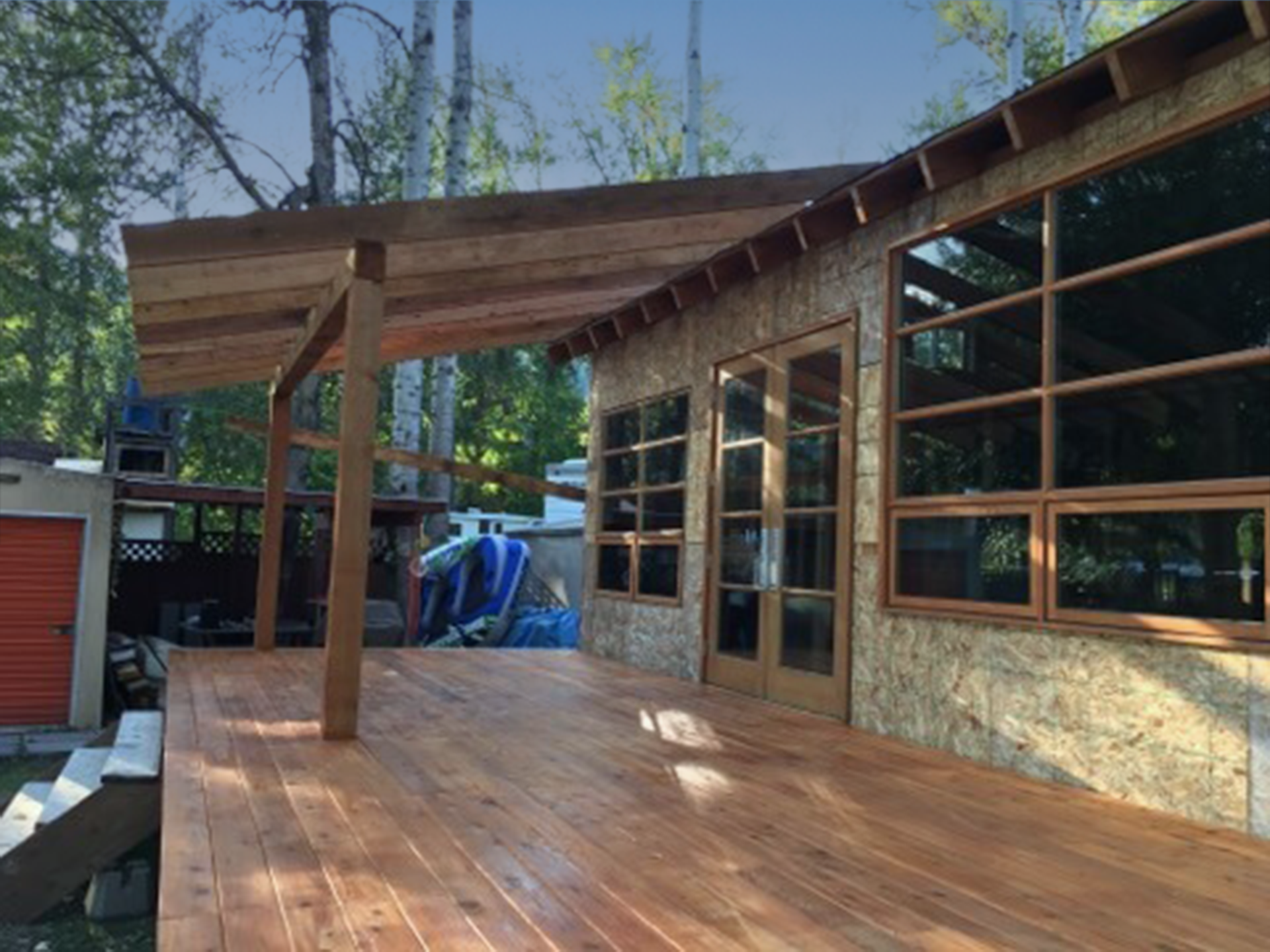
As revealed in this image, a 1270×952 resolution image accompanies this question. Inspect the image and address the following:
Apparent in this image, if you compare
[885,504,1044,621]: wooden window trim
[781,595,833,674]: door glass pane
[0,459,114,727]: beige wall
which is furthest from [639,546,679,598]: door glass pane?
[0,459,114,727]: beige wall

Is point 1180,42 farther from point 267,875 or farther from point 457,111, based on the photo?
point 457,111

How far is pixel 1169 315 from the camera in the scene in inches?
150

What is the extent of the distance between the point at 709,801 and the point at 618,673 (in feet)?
13.4

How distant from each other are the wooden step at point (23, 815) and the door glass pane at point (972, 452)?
4.53 m

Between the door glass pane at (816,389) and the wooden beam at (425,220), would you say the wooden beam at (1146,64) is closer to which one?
the door glass pane at (816,389)

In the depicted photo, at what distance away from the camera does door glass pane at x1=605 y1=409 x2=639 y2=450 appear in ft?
28.9

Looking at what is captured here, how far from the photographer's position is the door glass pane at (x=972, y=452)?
4.43 metres

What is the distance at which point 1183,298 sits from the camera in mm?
3768

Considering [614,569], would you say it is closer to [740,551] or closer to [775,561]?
[740,551]

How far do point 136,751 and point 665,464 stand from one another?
4293 mm

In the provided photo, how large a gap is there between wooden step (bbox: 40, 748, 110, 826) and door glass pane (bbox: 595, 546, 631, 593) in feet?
13.2

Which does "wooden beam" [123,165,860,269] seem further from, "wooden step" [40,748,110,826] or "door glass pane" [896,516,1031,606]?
"wooden step" [40,748,110,826]

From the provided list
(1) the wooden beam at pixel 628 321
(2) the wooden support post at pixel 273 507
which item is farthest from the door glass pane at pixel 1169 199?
(2) the wooden support post at pixel 273 507

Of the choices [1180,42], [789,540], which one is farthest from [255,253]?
[1180,42]
